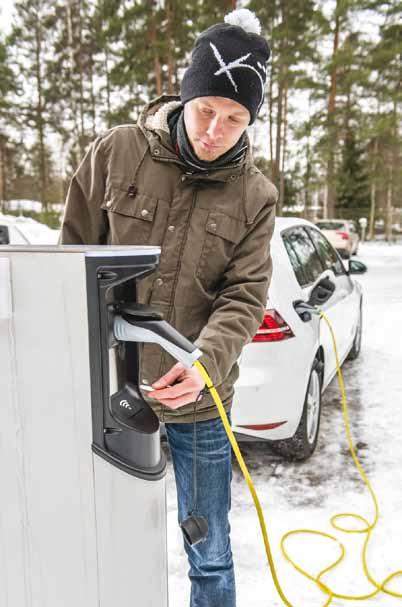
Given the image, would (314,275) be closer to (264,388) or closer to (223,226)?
(264,388)

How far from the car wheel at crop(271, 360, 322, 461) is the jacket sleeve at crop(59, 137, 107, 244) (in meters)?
2.10

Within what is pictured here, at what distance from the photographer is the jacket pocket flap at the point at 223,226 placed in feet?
4.87

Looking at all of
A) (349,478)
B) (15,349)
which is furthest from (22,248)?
(349,478)

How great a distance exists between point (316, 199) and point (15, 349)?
56689 millimetres

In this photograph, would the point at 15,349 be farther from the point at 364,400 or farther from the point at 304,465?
the point at 364,400

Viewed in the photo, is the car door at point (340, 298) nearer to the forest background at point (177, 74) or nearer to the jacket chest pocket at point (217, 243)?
the jacket chest pocket at point (217, 243)

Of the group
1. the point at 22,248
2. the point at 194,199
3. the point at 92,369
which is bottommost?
the point at 92,369

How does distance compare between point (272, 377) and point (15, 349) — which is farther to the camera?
point (272, 377)

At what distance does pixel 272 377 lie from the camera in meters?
3.05

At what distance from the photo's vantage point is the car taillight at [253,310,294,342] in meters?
3.05

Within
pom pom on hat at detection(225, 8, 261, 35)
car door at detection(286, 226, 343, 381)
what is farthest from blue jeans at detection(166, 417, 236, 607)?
car door at detection(286, 226, 343, 381)

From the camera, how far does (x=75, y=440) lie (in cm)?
100

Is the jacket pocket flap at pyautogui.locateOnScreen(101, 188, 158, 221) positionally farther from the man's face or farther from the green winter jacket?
the man's face

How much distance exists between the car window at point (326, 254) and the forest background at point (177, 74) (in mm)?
13642
